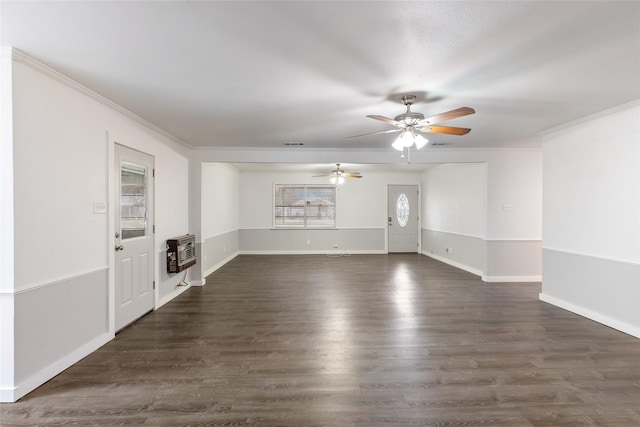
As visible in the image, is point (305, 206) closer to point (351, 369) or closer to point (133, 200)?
point (133, 200)

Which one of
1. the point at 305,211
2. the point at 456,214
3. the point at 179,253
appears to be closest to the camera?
the point at 179,253

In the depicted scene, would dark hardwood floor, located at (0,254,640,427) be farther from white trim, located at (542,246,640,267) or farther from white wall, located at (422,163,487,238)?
white wall, located at (422,163,487,238)

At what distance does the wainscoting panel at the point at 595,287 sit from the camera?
122 inches

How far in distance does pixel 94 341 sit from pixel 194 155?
3.18 meters

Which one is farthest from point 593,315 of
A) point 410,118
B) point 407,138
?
point 410,118

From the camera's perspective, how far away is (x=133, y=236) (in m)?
3.42

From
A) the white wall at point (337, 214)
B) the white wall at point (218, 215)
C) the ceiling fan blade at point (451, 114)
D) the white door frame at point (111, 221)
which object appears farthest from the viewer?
the white wall at point (337, 214)

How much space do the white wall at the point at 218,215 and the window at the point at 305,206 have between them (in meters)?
1.22

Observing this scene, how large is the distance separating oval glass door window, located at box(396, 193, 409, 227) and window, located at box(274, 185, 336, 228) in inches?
74.1

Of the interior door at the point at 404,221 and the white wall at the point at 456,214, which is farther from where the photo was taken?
the interior door at the point at 404,221

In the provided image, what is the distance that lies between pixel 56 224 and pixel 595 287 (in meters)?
5.63

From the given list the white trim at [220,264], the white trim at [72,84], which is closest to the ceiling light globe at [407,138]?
the white trim at [72,84]

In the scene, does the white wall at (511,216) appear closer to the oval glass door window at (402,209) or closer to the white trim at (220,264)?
the oval glass door window at (402,209)

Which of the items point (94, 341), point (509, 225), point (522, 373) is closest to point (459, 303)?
point (522, 373)
